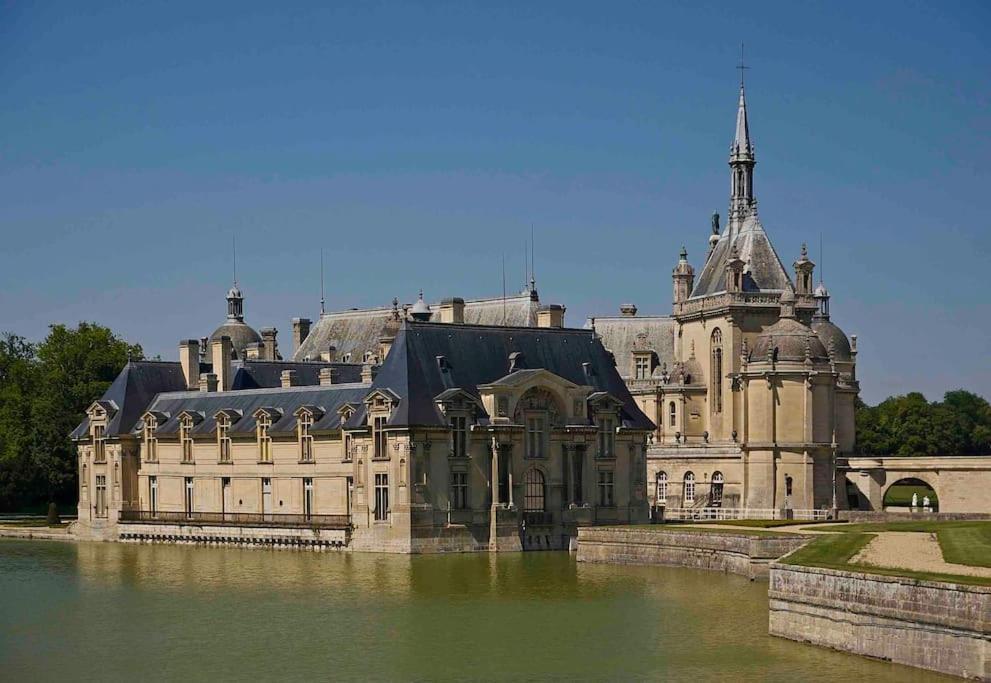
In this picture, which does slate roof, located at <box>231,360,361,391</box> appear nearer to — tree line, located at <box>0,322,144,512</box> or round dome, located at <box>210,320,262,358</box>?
tree line, located at <box>0,322,144,512</box>

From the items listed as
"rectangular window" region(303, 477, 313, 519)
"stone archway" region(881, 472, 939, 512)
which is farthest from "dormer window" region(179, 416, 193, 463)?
"stone archway" region(881, 472, 939, 512)

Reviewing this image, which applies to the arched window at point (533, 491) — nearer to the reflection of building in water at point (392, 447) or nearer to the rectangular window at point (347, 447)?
the reflection of building in water at point (392, 447)

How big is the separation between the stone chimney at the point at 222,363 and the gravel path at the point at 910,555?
3807 cm

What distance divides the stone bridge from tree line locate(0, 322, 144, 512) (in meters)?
38.6

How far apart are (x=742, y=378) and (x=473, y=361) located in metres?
18.5

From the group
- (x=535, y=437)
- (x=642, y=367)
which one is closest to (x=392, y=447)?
(x=535, y=437)

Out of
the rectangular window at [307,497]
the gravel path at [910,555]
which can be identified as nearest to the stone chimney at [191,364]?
the rectangular window at [307,497]

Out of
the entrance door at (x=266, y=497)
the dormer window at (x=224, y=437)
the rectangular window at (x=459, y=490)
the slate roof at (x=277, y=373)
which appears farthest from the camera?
the slate roof at (x=277, y=373)

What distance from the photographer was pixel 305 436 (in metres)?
77.2

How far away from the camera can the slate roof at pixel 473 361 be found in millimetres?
71500

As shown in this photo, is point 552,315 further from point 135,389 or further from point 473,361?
point 135,389

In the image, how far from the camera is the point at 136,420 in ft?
286

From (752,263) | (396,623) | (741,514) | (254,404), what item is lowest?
(396,623)

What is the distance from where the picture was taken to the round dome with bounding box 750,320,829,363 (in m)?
86.5
